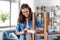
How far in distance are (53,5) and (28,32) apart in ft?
11.2

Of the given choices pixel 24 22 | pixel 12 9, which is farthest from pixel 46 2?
pixel 24 22

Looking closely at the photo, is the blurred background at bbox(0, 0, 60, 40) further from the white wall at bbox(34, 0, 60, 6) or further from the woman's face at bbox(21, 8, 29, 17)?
the woman's face at bbox(21, 8, 29, 17)

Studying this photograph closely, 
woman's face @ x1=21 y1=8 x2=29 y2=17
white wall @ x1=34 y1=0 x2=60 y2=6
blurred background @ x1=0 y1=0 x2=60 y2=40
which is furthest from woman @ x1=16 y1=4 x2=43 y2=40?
blurred background @ x1=0 y1=0 x2=60 y2=40

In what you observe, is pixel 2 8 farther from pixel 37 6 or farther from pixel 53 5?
pixel 53 5

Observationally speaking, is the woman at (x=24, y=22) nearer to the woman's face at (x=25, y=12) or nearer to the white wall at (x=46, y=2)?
the woman's face at (x=25, y=12)

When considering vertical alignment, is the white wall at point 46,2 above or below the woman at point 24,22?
above

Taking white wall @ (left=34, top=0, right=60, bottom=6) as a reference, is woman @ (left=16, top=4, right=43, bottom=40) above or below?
below

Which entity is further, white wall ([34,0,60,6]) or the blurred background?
the blurred background

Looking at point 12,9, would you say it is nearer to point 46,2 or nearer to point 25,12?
point 46,2

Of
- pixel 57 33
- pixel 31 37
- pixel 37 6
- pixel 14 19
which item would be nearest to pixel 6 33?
pixel 14 19

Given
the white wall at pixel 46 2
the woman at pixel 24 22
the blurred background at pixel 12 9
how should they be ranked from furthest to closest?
the blurred background at pixel 12 9, the white wall at pixel 46 2, the woman at pixel 24 22

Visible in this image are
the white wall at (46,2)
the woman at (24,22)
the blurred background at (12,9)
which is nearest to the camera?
the woman at (24,22)

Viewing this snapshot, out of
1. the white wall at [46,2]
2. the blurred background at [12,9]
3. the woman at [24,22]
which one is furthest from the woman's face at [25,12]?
the blurred background at [12,9]

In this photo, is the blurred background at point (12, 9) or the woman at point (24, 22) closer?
the woman at point (24, 22)
